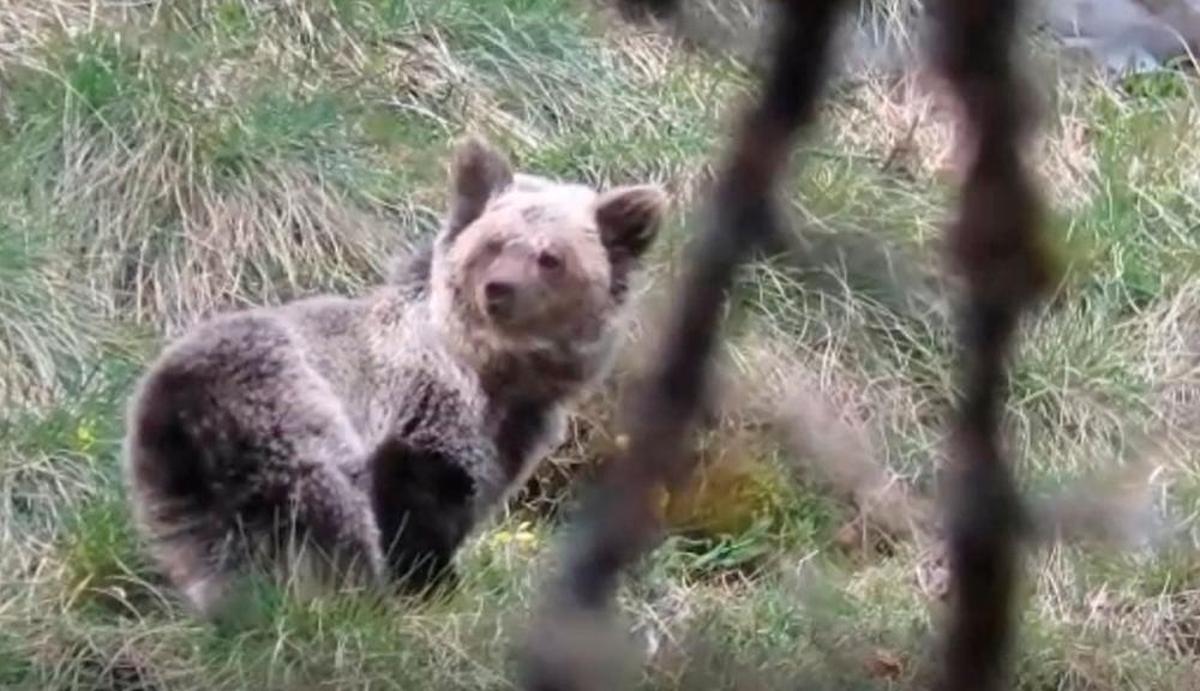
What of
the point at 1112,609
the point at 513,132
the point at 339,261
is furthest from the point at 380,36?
the point at 1112,609

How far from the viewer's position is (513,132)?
5.35 meters

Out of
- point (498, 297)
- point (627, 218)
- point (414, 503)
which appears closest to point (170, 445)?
point (414, 503)

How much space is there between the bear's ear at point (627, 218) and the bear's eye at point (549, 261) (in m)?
0.14

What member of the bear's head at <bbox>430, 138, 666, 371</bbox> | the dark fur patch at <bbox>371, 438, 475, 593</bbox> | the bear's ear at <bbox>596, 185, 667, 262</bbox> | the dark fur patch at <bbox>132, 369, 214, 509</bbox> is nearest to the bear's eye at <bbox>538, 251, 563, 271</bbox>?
the bear's head at <bbox>430, 138, 666, 371</bbox>

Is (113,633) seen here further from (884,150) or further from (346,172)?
(884,150)

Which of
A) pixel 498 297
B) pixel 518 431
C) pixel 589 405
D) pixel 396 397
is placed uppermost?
pixel 498 297

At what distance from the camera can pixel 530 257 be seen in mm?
3656

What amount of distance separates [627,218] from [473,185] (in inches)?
10.1

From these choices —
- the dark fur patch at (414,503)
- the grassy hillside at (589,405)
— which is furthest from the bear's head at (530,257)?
the grassy hillside at (589,405)

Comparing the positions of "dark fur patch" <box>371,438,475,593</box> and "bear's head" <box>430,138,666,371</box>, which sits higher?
"bear's head" <box>430,138,666,371</box>

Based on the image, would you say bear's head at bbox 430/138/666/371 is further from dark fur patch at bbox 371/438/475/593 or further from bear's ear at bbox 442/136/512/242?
dark fur patch at bbox 371/438/475/593

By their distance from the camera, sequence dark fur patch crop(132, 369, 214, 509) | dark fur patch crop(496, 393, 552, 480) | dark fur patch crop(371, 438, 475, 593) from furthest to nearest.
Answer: dark fur patch crop(496, 393, 552, 480), dark fur patch crop(371, 438, 475, 593), dark fur patch crop(132, 369, 214, 509)

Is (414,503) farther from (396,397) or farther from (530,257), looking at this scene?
(530,257)

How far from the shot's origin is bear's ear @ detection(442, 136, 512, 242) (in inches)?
148
